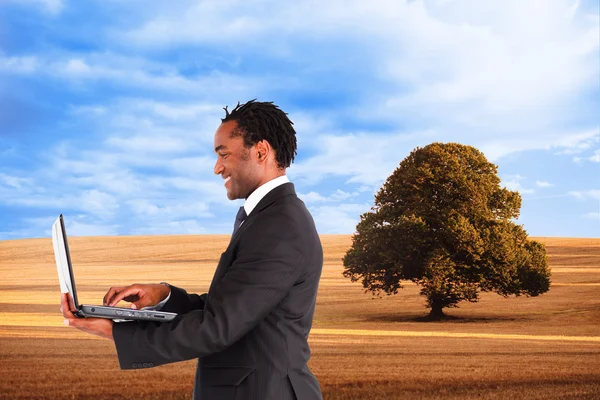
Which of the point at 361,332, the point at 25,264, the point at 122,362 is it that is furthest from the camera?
the point at 25,264

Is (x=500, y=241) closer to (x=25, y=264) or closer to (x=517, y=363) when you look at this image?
(x=517, y=363)

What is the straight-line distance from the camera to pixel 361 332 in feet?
61.1

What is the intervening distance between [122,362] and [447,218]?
70.3ft

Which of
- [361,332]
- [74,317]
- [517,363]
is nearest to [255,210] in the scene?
[74,317]

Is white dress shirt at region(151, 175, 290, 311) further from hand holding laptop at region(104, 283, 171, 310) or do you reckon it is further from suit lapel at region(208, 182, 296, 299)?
hand holding laptop at region(104, 283, 171, 310)

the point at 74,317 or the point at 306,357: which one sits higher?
the point at 74,317

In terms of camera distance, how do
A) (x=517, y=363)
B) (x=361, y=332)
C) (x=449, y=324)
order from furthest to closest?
(x=449, y=324) → (x=361, y=332) → (x=517, y=363)

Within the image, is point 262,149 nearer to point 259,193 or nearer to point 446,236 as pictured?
point 259,193

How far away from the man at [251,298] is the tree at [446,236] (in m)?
19.7

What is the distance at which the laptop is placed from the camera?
179 centimetres

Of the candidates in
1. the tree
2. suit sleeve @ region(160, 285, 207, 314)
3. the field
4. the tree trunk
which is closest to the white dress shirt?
suit sleeve @ region(160, 285, 207, 314)

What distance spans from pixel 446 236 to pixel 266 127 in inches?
817

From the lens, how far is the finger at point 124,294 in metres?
1.99

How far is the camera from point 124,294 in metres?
2.05
